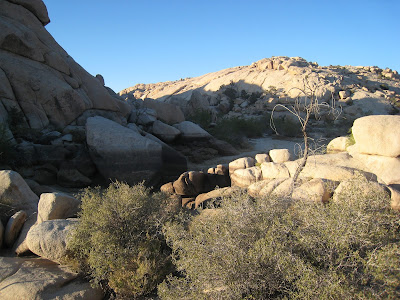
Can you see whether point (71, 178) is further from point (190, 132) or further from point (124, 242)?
point (124, 242)

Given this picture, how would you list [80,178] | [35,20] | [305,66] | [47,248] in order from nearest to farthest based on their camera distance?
[47,248], [80,178], [35,20], [305,66]

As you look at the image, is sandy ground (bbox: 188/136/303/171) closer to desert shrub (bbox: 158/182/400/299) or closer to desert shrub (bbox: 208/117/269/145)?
desert shrub (bbox: 208/117/269/145)

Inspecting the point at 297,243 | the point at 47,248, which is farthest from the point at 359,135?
the point at 47,248

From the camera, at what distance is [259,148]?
18703 millimetres

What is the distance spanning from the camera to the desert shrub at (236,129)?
19.0 m

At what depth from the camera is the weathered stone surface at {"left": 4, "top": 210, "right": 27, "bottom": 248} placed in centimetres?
644

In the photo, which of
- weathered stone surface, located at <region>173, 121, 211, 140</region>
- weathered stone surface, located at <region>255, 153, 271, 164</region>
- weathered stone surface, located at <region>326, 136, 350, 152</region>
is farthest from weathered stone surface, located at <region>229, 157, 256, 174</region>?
weathered stone surface, located at <region>173, 121, 211, 140</region>

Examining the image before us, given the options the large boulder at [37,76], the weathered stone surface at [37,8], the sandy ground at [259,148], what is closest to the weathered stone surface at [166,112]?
the large boulder at [37,76]

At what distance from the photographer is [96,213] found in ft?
17.4

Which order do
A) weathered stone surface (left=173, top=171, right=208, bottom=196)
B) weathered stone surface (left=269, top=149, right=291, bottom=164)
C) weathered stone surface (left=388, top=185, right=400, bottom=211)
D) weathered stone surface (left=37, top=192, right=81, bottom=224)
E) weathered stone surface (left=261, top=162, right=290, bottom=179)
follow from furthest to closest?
1. weathered stone surface (left=173, top=171, right=208, bottom=196)
2. weathered stone surface (left=269, top=149, right=291, bottom=164)
3. weathered stone surface (left=261, top=162, right=290, bottom=179)
4. weathered stone surface (left=37, top=192, right=81, bottom=224)
5. weathered stone surface (left=388, top=185, right=400, bottom=211)

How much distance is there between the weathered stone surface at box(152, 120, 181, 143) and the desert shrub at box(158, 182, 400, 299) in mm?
11914

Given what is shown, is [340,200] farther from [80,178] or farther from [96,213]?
[80,178]

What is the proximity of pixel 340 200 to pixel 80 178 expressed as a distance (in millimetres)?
9838

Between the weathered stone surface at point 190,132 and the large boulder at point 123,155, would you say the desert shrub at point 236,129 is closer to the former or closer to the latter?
the weathered stone surface at point 190,132
